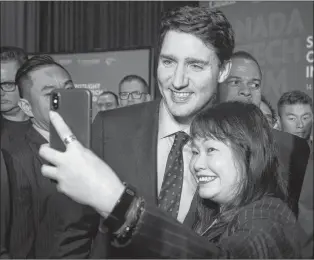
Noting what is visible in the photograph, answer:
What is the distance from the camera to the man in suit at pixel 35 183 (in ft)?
1.90

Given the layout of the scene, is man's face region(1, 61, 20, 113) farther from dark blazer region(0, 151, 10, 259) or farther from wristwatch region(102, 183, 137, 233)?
wristwatch region(102, 183, 137, 233)

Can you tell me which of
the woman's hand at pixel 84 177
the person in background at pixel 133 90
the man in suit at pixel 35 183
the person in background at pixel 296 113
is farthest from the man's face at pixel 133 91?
the woman's hand at pixel 84 177

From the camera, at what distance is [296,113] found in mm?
650

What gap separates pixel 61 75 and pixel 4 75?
0.15 m

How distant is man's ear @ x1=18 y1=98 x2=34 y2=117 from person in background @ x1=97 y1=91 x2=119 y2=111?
0.11 meters

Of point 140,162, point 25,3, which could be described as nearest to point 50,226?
point 140,162

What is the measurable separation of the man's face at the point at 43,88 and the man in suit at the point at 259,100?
0.22m

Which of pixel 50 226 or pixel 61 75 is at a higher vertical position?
pixel 61 75

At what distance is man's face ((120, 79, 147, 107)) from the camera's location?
26.7 inches

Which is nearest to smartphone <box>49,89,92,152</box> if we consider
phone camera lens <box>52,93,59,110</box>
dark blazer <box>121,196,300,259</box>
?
phone camera lens <box>52,93,59,110</box>

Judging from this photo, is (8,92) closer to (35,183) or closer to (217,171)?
(35,183)

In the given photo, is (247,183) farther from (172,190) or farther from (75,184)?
(75,184)

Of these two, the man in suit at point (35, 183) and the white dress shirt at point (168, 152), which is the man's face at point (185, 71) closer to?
the white dress shirt at point (168, 152)

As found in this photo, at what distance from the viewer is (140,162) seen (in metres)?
0.54
